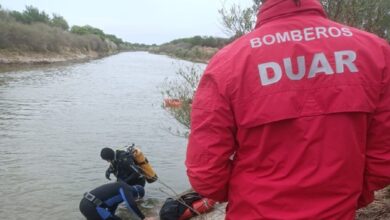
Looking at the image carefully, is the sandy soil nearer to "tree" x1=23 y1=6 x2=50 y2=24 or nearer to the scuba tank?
"tree" x1=23 y1=6 x2=50 y2=24

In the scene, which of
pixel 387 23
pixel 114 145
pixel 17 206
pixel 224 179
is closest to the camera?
→ pixel 224 179

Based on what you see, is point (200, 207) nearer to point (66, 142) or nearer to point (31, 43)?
point (66, 142)

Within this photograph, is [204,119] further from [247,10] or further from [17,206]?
[17,206]

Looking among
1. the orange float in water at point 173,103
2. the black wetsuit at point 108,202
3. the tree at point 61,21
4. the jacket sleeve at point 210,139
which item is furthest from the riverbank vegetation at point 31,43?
the jacket sleeve at point 210,139

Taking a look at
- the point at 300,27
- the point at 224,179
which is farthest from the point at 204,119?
the point at 300,27

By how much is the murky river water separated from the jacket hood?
22.6 ft

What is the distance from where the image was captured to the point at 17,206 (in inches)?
336

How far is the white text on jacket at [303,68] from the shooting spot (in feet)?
6.66

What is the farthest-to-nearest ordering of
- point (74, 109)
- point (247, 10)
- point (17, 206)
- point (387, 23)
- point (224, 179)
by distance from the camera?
point (74, 109) → point (17, 206) → point (247, 10) → point (387, 23) → point (224, 179)

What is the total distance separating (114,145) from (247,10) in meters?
7.66

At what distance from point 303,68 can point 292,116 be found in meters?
0.22

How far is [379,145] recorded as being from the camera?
218 cm

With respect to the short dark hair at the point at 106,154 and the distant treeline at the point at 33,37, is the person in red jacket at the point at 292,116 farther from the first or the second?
the distant treeline at the point at 33,37

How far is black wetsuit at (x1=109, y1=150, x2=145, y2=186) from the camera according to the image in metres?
8.52
